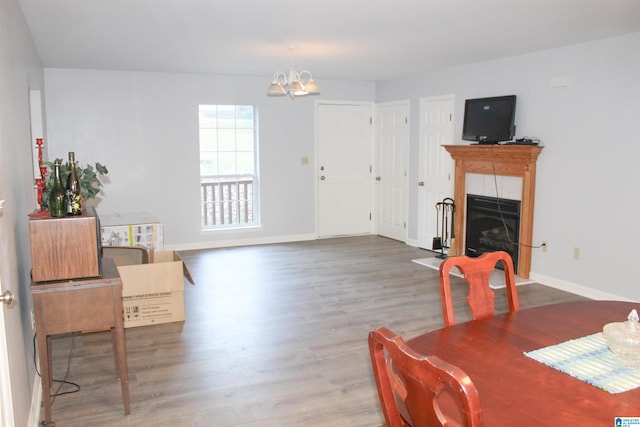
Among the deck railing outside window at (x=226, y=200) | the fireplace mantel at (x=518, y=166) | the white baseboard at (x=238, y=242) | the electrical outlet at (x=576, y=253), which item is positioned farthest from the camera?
the deck railing outside window at (x=226, y=200)

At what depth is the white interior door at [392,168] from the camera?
7.38 m

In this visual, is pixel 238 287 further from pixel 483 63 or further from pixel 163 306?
pixel 483 63

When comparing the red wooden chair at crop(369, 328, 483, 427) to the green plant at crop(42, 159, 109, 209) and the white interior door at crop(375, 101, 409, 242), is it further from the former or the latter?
the white interior door at crop(375, 101, 409, 242)

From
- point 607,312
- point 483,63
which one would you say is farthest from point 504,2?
point 483,63

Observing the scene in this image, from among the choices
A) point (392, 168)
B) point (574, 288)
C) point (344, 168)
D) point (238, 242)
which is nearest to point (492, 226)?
point (574, 288)

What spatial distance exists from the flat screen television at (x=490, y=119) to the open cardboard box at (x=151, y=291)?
351cm

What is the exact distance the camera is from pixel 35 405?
275 centimetres

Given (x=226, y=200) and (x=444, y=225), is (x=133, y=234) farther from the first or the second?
(x=444, y=225)

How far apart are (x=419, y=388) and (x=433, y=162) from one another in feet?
19.2

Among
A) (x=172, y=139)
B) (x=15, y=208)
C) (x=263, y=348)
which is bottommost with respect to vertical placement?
(x=263, y=348)

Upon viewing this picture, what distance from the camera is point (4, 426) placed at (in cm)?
165

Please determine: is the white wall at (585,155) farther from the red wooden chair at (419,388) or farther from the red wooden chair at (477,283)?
the red wooden chair at (419,388)

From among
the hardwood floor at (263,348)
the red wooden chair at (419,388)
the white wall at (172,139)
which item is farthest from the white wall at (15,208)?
the white wall at (172,139)

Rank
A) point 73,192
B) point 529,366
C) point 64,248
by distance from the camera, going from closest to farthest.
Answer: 1. point 529,366
2. point 64,248
3. point 73,192
